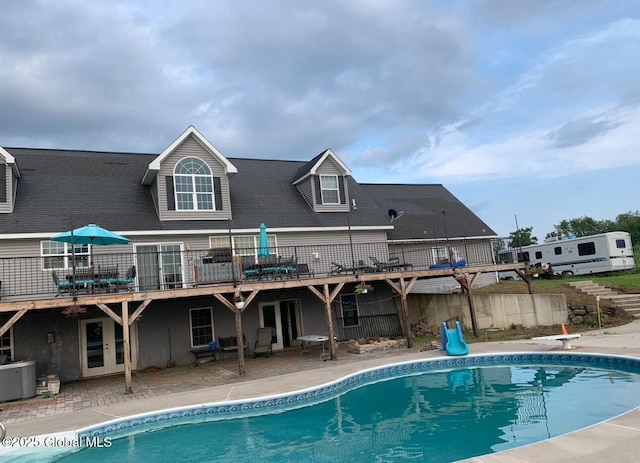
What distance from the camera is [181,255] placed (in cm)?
1658

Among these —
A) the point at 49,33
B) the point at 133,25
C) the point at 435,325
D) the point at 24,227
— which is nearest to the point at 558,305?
the point at 435,325

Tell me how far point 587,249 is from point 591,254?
1.37 ft

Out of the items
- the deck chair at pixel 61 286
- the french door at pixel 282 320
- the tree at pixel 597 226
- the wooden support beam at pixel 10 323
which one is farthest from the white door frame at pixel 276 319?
the tree at pixel 597 226

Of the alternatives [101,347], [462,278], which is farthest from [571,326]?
[101,347]

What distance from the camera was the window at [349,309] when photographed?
20109mm

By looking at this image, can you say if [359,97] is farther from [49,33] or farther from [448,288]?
[49,33]

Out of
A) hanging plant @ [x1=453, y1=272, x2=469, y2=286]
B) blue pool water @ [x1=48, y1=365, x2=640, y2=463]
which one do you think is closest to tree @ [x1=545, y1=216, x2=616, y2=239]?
hanging plant @ [x1=453, y1=272, x2=469, y2=286]

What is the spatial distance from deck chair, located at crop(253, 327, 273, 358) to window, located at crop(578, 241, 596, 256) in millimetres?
21189

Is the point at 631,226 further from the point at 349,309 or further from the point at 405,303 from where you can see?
the point at 405,303

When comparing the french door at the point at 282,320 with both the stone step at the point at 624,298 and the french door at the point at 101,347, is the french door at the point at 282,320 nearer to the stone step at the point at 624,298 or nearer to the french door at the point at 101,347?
the french door at the point at 101,347

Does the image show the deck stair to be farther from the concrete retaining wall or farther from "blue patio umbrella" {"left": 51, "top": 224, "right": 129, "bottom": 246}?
"blue patio umbrella" {"left": 51, "top": 224, "right": 129, "bottom": 246}

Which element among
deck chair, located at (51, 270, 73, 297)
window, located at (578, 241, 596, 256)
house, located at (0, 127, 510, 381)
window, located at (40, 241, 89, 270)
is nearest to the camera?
deck chair, located at (51, 270, 73, 297)

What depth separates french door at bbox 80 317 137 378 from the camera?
15297mm

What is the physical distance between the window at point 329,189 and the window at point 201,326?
24.5ft
